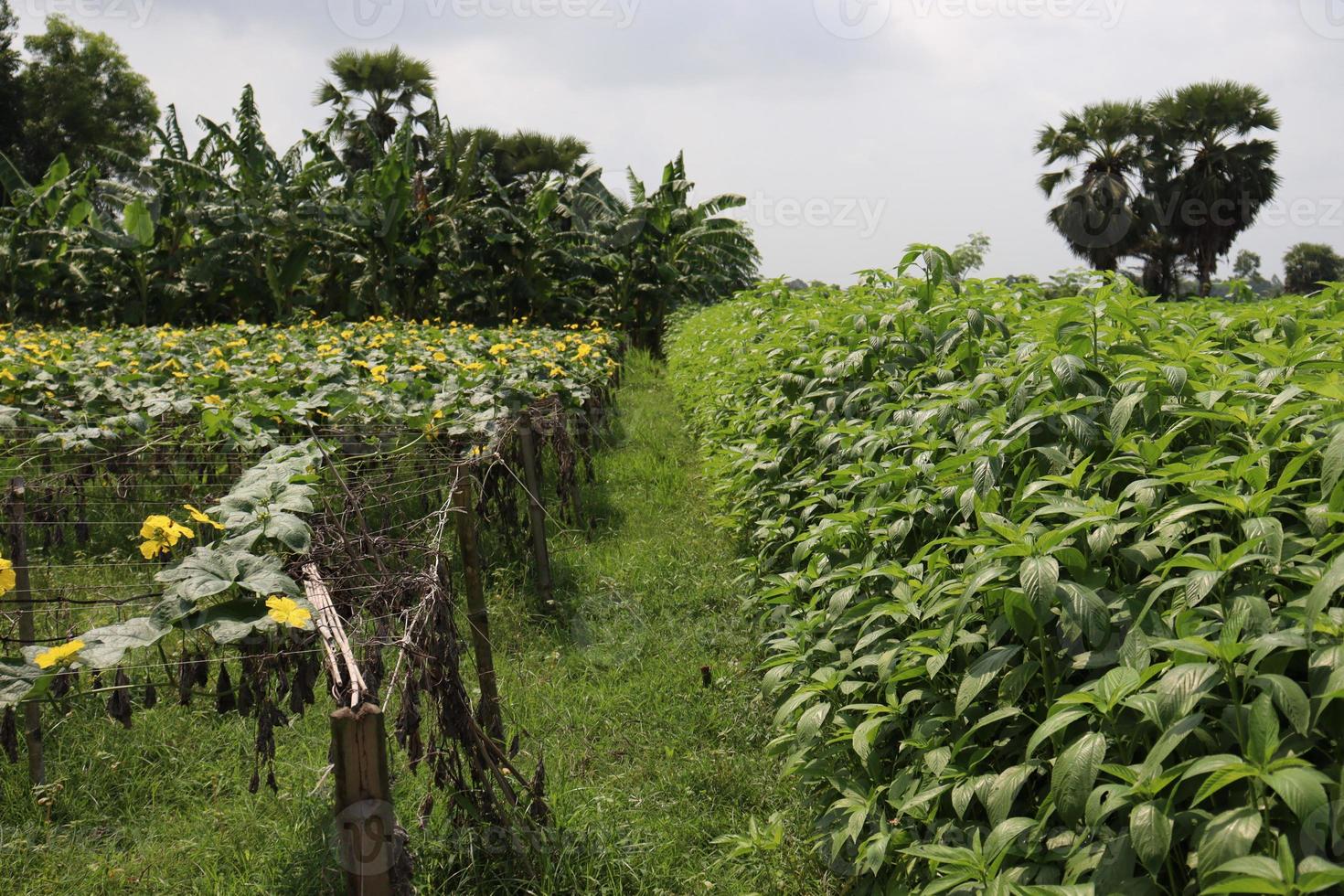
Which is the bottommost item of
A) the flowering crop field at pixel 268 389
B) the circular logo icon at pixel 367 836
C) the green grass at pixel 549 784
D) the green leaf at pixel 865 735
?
the green grass at pixel 549 784

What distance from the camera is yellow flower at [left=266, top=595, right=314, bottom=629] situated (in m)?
1.90

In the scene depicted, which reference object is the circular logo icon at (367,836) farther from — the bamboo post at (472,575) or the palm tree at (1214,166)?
the palm tree at (1214,166)

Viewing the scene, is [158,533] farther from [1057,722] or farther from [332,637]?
[1057,722]

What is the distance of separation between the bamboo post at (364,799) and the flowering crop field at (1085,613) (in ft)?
3.17

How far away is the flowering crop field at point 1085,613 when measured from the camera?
1.25 metres

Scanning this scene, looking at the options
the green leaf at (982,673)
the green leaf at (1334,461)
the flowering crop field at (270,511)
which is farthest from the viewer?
the flowering crop field at (270,511)

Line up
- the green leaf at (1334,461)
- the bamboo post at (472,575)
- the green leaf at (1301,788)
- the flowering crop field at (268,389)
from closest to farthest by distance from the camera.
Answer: the green leaf at (1301,788) → the green leaf at (1334,461) → the bamboo post at (472,575) → the flowering crop field at (268,389)

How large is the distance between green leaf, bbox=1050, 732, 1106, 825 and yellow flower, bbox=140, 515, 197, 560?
2.09 meters

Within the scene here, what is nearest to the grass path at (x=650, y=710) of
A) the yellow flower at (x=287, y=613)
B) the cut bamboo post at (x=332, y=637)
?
the cut bamboo post at (x=332, y=637)

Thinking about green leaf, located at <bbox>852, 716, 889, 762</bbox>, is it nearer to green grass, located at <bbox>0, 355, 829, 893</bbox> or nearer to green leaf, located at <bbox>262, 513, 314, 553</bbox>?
green grass, located at <bbox>0, 355, 829, 893</bbox>

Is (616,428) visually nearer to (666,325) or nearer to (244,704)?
(244,704)

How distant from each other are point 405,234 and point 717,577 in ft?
43.3

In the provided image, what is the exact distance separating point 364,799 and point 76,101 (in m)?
36.5

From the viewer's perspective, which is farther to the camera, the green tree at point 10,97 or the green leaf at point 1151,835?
the green tree at point 10,97
